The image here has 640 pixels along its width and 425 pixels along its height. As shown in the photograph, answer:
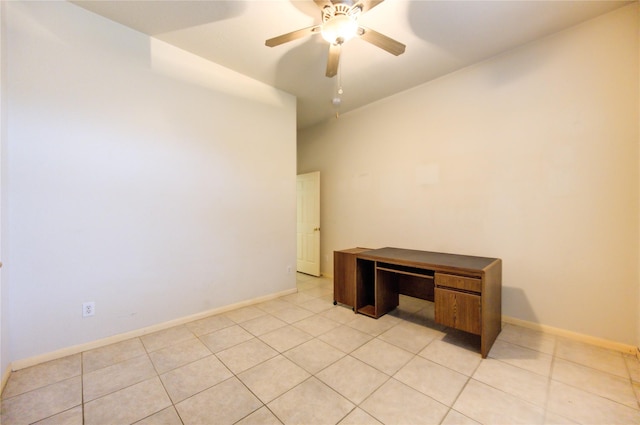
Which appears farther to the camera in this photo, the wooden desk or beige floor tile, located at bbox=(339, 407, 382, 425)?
the wooden desk

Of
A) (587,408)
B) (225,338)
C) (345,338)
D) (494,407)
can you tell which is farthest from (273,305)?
(587,408)

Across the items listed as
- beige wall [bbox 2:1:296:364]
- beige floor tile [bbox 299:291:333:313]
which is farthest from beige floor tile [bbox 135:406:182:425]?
beige floor tile [bbox 299:291:333:313]

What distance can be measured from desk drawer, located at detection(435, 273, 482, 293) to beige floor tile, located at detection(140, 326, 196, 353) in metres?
2.42

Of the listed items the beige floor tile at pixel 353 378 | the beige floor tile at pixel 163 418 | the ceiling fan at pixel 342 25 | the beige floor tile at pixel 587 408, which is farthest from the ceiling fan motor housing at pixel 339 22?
the beige floor tile at pixel 587 408

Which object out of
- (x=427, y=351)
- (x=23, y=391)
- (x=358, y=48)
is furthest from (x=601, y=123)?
(x=23, y=391)

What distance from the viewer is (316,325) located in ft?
8.99

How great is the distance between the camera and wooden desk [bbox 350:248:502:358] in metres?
2.15

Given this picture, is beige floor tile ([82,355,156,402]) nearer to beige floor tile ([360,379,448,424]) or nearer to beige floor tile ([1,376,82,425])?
beige floor tile ([1,376,82,425])

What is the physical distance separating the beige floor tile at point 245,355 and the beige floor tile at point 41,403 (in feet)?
2.99

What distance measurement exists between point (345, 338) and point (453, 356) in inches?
36.5

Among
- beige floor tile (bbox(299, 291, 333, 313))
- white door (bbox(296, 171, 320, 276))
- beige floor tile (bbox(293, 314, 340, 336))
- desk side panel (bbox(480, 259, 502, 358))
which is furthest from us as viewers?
white door (bbox(296, 171, 320, 276))

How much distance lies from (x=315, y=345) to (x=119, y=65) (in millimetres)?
3162

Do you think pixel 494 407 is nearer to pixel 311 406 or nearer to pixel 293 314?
pixel 311 406

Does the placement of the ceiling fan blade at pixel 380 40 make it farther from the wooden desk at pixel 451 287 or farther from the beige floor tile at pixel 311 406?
the beige floor tile at pixel 311 406
